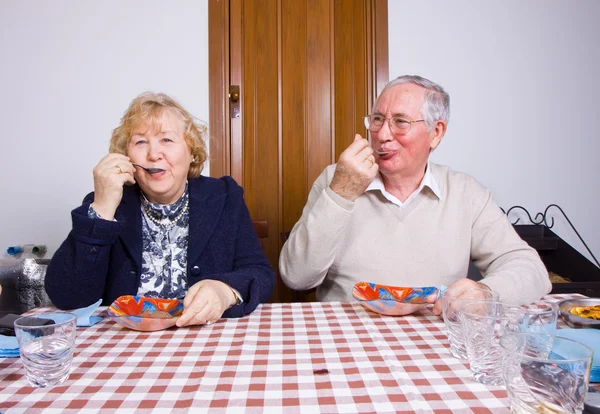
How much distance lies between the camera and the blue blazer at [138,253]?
1279mm

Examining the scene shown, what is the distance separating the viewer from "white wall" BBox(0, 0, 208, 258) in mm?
2596

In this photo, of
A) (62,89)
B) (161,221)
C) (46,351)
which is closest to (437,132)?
(161,221)

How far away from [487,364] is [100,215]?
3.34 feet

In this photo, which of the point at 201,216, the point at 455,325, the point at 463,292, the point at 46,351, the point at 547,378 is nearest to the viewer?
the point at 547,378

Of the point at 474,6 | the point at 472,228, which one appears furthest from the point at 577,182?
the point at 472,228

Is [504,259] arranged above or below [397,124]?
below

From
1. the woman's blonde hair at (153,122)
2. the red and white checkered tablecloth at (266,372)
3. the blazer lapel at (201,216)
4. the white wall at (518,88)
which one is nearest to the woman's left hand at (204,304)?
the red and white checkered tablecloth at (266,372)

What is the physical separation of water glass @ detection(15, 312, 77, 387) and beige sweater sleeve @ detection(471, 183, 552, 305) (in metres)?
1.02

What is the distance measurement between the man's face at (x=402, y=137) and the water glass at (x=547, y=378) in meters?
1.03

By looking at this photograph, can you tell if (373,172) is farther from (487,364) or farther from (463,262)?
(487,364)

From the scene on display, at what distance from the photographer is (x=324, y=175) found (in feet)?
5.88

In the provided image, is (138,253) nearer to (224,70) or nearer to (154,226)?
(154,226)

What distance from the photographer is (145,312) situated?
3.54 ft

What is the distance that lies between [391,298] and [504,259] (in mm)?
551
